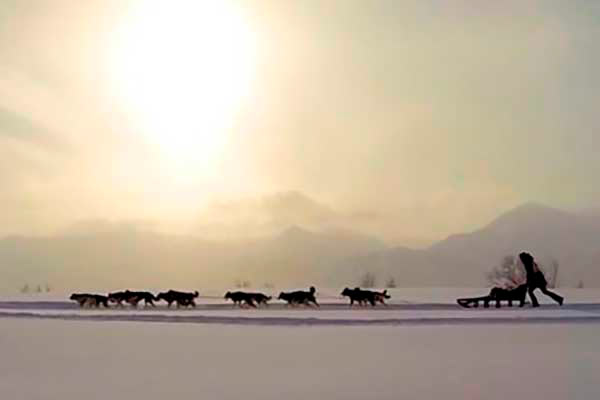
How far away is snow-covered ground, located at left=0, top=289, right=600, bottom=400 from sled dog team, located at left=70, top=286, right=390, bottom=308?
238 cm

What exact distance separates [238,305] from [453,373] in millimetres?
10003

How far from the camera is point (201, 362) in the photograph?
292 inches

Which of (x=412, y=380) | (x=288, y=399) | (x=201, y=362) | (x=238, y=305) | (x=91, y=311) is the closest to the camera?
(x=288, y=399)

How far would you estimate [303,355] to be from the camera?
788cm

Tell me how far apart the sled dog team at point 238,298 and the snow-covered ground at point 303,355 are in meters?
2.38

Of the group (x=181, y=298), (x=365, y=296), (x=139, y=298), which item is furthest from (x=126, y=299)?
(x=365, y=296)

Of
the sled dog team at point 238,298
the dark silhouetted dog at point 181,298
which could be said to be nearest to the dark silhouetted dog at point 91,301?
the sled dog team at point 238,298

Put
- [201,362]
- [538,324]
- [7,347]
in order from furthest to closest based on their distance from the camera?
1. [538,324]
2. [7,347]
3. [201,362]

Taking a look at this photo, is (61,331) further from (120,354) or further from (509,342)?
(509,342)

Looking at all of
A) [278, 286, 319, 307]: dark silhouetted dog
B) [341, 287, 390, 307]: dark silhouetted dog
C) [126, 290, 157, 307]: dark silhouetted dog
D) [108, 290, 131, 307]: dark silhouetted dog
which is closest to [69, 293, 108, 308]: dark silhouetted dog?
[108, 290, 131, 307]: dark silhouetted dog

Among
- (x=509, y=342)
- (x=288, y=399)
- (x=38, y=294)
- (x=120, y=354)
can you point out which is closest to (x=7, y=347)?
(x=120, y=354)

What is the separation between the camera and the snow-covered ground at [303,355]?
5.98 meters

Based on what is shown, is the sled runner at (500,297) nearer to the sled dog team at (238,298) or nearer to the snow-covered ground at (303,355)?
the sled dog team at (238,298)

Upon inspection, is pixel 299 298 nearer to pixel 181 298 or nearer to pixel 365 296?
pixel 365 296
